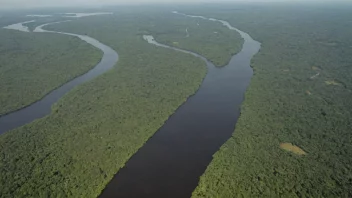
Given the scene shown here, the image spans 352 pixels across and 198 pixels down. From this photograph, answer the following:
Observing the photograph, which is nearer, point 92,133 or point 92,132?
point 92,133

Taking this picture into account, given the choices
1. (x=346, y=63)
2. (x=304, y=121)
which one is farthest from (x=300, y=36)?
(x=304, y=121)

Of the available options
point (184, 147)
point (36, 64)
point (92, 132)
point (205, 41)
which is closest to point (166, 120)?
point (184, 147)

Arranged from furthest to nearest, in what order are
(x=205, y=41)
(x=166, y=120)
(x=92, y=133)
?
(x=205, y=41), (x=166, y=120), (x=92, y=133)

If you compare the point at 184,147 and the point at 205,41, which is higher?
the point at 184,147

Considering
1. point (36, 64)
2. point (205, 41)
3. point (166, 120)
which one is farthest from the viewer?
point (205, 41)

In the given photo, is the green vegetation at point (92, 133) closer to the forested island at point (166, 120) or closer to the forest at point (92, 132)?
the forest at point (92, 132)

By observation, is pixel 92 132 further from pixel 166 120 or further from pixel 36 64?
pixel 36 64

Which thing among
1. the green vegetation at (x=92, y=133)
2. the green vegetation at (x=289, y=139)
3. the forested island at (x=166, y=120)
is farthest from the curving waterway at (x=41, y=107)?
the green vegetation at (x=289, y=139)
